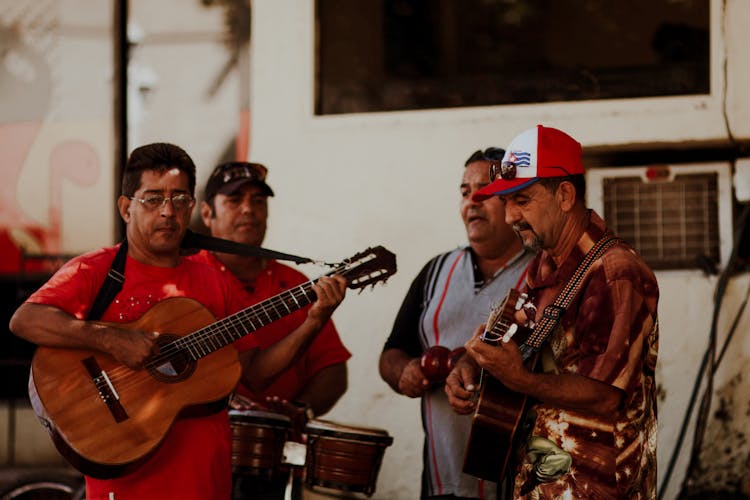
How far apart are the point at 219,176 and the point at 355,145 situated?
4.09 ft

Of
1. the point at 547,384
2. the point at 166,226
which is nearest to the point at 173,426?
the point at 166,226

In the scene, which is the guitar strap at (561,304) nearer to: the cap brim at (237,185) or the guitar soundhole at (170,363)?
the guitar soundhole at (170,363)

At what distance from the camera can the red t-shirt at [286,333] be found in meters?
5.23

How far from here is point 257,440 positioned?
4.77 m

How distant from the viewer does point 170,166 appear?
4484 mm

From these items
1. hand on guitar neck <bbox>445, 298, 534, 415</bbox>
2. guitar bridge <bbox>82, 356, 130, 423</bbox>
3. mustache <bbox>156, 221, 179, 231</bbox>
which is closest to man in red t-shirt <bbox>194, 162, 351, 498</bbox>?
mustache <bbox>156, 221, 179, 231</bbox>

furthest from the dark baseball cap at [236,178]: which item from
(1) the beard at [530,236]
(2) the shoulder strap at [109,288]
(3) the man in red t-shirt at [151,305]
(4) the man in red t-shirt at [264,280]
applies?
(1) the beard at [530,236]

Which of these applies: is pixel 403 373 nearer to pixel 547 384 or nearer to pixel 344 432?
pixel 344 432

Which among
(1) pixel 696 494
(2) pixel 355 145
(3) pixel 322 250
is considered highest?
(2) pixel 355 145

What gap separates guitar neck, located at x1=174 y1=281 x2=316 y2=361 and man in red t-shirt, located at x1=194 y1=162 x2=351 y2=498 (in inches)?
27.3

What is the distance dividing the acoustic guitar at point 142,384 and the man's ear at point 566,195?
1.19 meters

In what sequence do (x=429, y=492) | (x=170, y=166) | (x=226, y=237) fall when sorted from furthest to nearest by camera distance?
(x=226, y=237) < (x=429, y=492) < (x=170, y=166)

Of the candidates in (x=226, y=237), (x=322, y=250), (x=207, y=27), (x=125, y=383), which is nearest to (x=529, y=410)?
(x=125, y=383)

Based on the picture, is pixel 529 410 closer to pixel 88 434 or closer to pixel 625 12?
pixel 88 434
